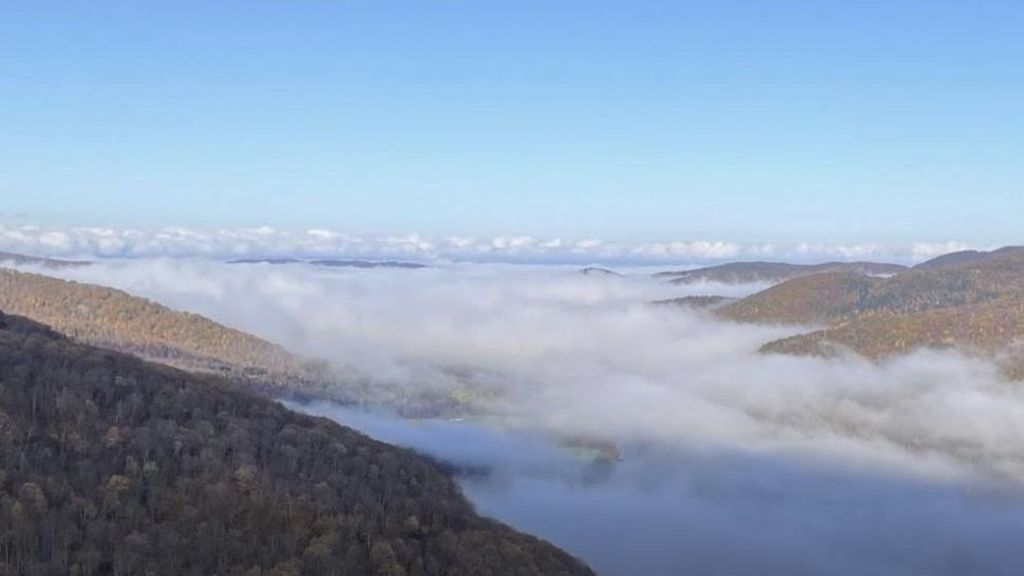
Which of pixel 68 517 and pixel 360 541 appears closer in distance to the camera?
pixel 68 517

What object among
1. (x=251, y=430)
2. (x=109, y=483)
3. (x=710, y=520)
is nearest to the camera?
(x=109, y=483)

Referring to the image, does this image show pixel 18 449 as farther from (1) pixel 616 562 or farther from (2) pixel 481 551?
(1) pixel 616 562

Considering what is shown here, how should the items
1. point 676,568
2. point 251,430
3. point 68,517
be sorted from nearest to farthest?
point 68,517 < point 251,430 < point 676,568

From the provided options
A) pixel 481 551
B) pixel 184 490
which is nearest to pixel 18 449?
pixel 184 490

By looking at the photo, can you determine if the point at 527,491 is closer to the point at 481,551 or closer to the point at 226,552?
the point at 481,551

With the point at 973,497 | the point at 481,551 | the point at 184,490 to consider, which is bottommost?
the point at 973,497

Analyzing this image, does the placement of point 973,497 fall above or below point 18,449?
below

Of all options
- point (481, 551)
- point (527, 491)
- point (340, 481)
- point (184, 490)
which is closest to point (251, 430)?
point (340, 481)
